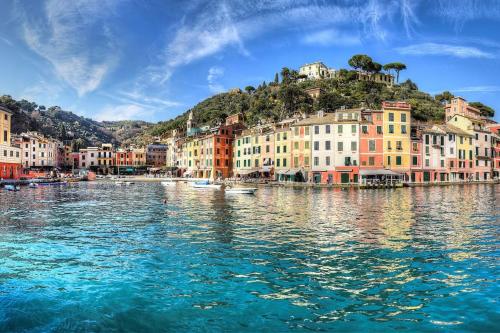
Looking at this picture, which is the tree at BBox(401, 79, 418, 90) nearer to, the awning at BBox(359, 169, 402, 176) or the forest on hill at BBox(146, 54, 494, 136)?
the forest on hill at BBox(146, 54, 494, 136)

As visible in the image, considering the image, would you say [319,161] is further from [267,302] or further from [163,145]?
[163,145]

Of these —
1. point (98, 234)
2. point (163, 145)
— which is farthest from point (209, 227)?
point (163, 145)

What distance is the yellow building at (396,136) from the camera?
239 feet

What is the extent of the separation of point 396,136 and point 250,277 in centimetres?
6639

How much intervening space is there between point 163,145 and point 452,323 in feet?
523

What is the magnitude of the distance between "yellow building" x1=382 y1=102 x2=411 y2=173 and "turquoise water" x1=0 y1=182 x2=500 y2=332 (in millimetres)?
48564

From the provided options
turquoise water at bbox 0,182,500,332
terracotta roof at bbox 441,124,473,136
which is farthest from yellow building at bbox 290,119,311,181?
turquoise water at bbox 0,182,500,332

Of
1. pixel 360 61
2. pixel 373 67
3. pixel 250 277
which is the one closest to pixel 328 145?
pixel 250 277

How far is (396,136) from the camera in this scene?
240 ft

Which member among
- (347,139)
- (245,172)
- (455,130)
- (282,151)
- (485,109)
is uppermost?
(485,109)

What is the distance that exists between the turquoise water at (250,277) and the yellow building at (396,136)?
159 ft

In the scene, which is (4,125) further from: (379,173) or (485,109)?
(485,109)

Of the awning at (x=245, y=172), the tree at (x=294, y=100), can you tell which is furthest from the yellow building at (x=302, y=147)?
the tree at (x=294, y=100)

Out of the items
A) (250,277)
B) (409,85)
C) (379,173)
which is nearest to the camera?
(250,277)
